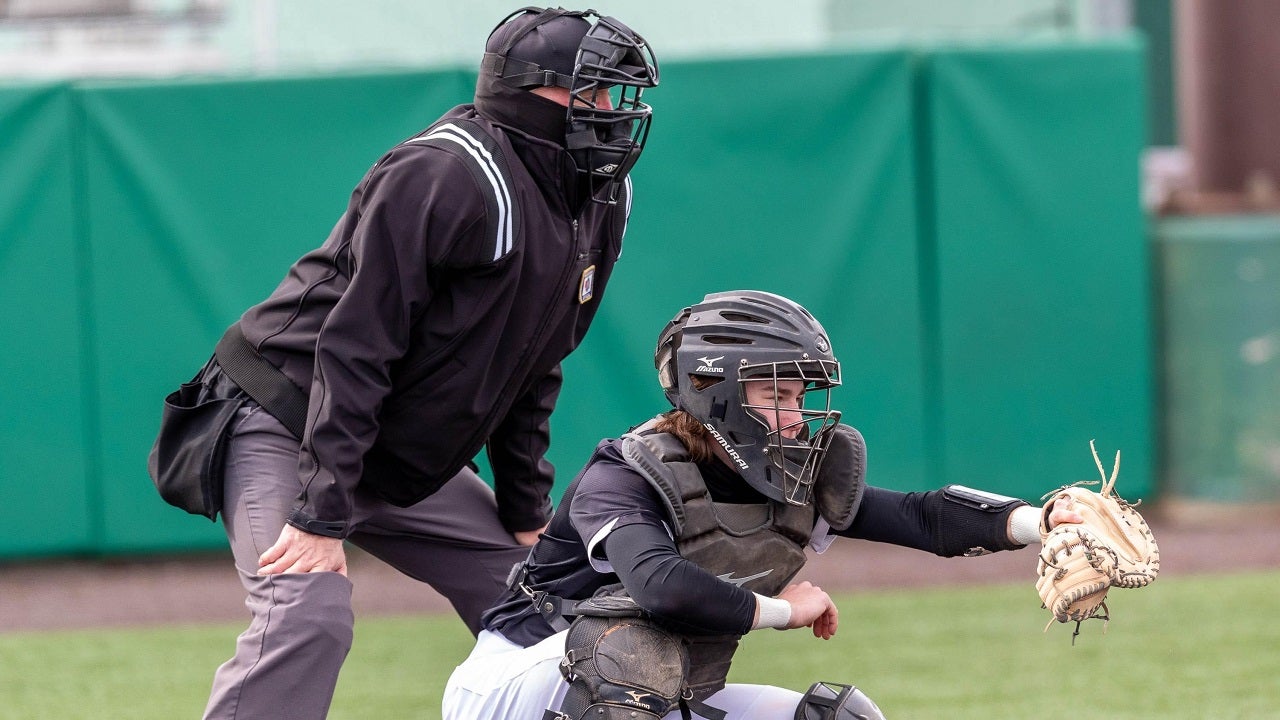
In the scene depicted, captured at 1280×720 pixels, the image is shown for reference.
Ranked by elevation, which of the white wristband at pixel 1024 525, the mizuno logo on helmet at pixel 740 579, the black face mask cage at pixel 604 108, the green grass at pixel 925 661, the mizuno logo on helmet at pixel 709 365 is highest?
the black face mask cage at pixel 604 108

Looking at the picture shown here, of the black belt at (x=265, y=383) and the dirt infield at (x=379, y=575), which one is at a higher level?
the black belt at (x=265, y=383)

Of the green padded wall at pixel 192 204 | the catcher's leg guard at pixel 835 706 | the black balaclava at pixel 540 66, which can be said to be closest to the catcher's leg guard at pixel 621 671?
the catcher's leg guard at pixel 835 706

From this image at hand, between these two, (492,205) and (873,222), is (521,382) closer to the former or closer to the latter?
(492,205)

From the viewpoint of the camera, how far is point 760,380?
10.5 feet

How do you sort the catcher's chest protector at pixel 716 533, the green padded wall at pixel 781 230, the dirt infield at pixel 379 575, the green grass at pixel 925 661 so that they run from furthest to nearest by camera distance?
the green padded wall at pixel 781 230, the dirt infield at pixel 379 575, the green grass at pixel 925 661, the catcher's chest protector at pixel 716 533

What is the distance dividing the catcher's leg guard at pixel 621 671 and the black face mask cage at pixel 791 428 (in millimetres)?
407

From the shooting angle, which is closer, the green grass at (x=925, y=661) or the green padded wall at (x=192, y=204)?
the green grass at (x=925, y=661)

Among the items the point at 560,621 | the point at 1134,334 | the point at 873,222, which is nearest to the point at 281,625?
the point at 560,621

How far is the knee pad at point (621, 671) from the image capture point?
3.01 m

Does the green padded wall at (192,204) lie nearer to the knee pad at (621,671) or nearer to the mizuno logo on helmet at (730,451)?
the mizuno logo on helmet at (730,451)

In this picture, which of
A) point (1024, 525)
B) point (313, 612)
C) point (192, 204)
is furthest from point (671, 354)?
point (192, 204)

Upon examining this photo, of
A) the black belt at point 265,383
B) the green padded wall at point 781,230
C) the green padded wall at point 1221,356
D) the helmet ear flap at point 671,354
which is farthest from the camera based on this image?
the green padded wall at point 1221,356

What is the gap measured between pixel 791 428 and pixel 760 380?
12cm

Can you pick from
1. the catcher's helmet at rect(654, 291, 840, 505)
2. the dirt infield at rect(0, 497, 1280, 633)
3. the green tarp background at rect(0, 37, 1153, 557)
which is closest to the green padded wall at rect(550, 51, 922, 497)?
the green tarp background at rect(0, 37, 1153, 557)
